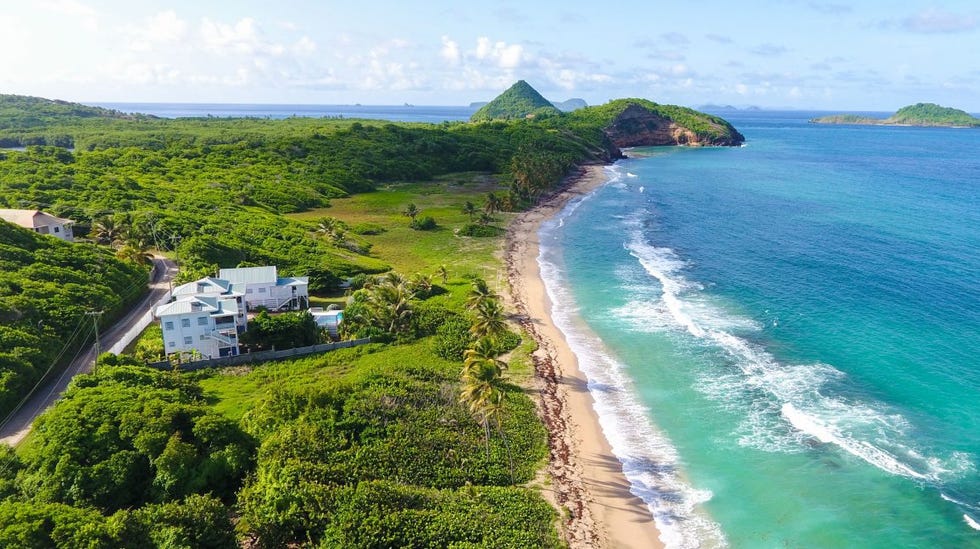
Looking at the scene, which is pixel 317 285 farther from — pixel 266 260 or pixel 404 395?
pixel 404 395

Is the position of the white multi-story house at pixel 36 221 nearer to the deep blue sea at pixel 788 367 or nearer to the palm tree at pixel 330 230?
the palm tree at pixel 330 230

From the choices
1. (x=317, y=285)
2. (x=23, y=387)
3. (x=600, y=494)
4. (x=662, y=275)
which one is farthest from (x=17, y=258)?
(x=662, y=275)

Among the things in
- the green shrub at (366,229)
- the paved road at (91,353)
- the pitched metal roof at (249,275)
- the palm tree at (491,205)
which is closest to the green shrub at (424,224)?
the green shrub at (366,229)

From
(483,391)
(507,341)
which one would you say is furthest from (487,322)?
(483,391)

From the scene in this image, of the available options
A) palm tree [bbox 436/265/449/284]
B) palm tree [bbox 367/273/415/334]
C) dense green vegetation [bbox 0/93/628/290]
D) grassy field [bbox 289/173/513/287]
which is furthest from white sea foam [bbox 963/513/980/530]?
dense green vegetation [bbox 0/93/628/290]

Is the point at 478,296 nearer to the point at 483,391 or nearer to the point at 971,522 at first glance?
the point at 483,391

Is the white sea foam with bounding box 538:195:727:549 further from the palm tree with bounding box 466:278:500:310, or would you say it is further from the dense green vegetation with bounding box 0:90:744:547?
the palm tree with bounding box 466:278:500:310
